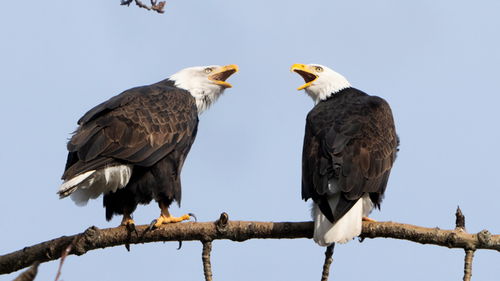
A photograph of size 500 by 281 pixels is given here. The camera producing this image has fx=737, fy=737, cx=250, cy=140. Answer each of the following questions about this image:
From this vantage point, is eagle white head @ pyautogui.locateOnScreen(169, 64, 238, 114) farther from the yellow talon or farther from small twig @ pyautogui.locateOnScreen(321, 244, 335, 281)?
small twig @ pyautogui.locateOnScreen(321, 244, 335, 281)

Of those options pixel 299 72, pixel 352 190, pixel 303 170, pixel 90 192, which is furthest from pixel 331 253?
pixel 299 72

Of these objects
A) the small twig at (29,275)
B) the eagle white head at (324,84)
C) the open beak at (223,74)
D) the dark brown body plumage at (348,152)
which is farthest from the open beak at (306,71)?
the small twig at (29,275)

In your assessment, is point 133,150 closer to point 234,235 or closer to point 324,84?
point 234,235

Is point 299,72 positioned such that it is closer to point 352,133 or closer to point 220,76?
point 220,76

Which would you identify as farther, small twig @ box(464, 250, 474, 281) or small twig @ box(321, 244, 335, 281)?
small twig @ box(321, 244, 335, 281)

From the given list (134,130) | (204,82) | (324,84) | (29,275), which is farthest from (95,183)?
(29,275)

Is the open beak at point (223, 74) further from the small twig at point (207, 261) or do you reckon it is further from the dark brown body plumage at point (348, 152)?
the small twig at point (207, 261)

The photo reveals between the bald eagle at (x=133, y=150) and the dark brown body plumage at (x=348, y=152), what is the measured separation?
1207mm

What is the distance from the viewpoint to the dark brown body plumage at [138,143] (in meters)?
6.21

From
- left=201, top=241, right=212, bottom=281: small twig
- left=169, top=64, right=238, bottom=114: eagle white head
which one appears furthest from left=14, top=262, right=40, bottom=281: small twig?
left=169, top=64, right=238, bottom=114: eagle white head

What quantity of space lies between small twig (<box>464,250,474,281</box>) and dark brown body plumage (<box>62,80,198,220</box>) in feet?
8.98

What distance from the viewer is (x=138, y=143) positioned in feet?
21.0

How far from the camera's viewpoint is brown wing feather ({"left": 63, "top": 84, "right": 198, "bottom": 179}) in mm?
6141

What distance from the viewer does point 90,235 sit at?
5.55 metres
